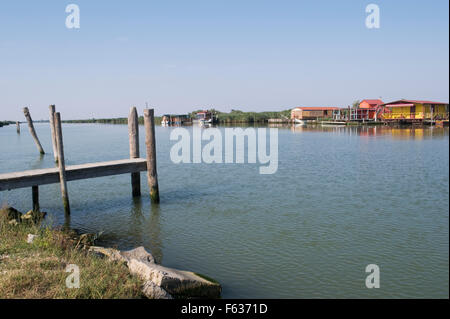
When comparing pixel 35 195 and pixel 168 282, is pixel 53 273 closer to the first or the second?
pixel 168 282

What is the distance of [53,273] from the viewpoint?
615cm

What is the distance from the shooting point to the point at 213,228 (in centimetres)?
1191

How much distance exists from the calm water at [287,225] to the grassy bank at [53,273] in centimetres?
239

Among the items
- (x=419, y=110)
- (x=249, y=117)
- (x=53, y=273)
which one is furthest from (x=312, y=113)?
(x=53, y=273)

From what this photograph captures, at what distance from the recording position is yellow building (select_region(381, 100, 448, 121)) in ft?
224

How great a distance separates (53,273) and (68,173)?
7.86m

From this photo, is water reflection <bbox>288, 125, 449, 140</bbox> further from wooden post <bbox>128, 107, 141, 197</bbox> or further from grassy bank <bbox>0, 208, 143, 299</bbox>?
grassy bank <bbox>0, 208, 143, 299</bbox>

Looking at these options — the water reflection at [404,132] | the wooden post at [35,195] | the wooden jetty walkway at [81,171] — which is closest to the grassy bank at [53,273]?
the wooden jetty walkway at [81,171]

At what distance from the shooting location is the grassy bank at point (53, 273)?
5.61 m

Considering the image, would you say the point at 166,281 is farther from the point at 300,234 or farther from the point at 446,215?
the point at 446,215

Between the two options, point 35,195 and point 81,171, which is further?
point 81,171

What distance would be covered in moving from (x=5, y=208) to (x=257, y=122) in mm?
108484

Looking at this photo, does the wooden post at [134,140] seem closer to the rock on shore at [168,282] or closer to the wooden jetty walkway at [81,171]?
the wooden jetty walkway at [81,171]

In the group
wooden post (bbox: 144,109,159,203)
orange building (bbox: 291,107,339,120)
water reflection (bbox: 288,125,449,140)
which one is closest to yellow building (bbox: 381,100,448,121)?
water reflection (bbox: 288,125,449,140)
